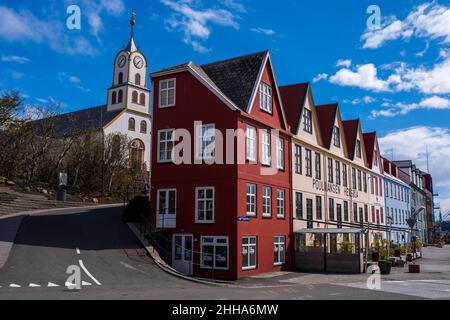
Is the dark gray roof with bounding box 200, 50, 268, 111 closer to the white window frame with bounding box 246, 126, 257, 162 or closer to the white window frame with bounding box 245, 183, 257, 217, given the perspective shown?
the white window frame with bounding box 246, 126, 257, 162

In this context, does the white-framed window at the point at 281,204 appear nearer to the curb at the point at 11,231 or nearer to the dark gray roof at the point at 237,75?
the dark gray roof at the point at 237,75

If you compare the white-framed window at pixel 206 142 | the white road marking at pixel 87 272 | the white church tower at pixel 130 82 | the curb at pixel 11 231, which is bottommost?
the white road marking at pixel 87 272

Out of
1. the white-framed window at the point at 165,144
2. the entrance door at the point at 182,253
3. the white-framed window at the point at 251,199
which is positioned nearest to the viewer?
the entrance door at the point at 182,253

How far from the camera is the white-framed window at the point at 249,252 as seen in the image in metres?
24.5

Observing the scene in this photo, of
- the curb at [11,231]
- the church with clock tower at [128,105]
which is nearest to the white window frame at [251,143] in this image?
the curb at [11,231]

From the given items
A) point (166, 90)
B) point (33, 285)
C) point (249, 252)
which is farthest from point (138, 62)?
point (33, 285)

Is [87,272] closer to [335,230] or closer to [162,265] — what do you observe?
[162,265]

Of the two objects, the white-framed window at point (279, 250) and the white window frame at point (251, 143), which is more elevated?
the white window frame at point (251, 143)

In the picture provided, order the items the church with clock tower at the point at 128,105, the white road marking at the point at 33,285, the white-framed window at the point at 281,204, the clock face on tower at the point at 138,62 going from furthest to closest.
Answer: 1. the clock face on tower at the point at 138,62
2. the church with clock tower at the point at 128,105
3. the white-framed window at the point at 281,204
4. the white road marking at the point at 33,285

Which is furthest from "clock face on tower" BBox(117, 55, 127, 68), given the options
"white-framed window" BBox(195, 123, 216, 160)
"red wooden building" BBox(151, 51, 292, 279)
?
"white-framed window" BBox(195, 123, 216, 160)

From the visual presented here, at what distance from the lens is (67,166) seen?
45.4 m

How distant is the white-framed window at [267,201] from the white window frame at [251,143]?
232 cm
